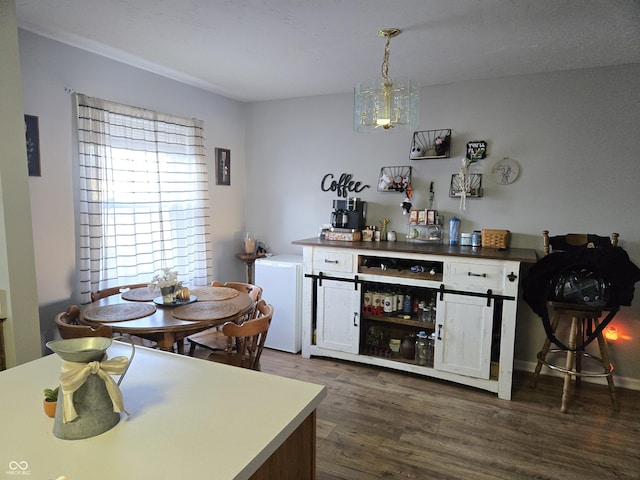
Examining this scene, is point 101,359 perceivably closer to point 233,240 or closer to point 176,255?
point 176,255

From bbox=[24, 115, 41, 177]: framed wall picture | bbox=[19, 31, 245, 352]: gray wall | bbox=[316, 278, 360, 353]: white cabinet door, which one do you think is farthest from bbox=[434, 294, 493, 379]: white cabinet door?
bbox=[24, 115, 41, 177]: framed wall picture

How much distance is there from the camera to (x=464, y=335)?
293 centimetres

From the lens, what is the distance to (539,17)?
6.91 feet

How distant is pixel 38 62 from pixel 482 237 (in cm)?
341

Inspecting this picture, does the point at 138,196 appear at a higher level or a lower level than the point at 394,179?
lower

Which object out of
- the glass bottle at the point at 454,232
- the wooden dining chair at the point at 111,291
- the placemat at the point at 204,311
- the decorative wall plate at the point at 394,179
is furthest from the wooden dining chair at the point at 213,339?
the glass bottle at the point at 454,232

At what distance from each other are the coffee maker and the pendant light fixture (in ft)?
4.42

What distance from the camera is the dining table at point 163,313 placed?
223cm

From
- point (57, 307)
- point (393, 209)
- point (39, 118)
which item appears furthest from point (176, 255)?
→ point (393, 209)

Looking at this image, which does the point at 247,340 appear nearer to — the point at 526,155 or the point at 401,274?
the point at 401,274

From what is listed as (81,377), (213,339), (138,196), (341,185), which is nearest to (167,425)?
(81,377)

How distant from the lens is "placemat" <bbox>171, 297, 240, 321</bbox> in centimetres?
237

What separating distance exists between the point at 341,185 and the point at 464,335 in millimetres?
1790

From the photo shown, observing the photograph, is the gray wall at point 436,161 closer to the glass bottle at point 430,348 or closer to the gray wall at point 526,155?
the gray wall at point 526,155
